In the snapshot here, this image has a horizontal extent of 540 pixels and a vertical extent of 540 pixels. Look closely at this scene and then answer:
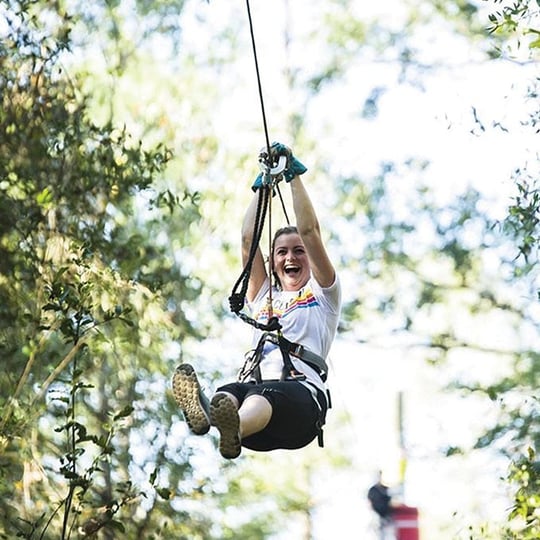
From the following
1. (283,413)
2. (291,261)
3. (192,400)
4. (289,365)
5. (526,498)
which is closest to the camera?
(192,400)

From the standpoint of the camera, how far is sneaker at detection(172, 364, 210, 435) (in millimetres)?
4863

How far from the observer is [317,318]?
18.1 ft

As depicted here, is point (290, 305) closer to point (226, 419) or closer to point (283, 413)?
point (283, 413)

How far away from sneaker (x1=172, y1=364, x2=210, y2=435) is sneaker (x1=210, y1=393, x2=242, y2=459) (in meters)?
0.08

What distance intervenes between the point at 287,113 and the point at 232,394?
37.9 feet

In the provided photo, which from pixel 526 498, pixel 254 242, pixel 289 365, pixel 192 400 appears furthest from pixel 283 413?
pixel 526 498

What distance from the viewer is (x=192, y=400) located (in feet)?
16.0

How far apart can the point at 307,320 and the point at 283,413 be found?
1.78 feet

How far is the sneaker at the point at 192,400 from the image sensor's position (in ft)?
16.0

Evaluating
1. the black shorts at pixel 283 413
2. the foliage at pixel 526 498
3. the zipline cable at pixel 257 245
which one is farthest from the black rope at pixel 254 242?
the foliage at pixel 526 498

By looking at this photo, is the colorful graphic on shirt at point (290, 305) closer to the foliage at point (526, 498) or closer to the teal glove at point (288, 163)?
the teal glove at point (288, 163)

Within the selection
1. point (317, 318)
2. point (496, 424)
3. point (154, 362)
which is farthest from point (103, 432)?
point (317, 318)

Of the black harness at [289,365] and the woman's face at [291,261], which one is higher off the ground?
the woman's face at [291,261]

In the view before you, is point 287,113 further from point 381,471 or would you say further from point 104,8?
point 381,471
